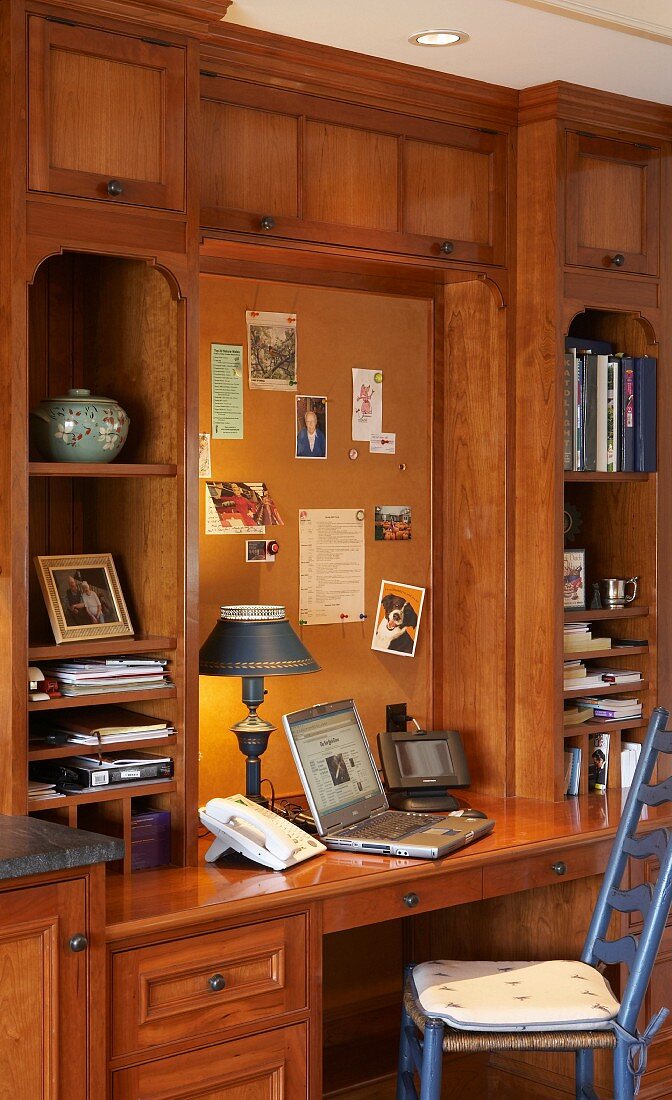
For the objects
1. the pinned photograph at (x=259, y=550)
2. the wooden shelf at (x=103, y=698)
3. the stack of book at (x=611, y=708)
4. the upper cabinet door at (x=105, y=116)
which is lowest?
the stack of book at (x=611, y=708)

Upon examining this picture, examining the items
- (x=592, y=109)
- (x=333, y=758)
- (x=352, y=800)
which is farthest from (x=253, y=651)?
(x=592, y=109)

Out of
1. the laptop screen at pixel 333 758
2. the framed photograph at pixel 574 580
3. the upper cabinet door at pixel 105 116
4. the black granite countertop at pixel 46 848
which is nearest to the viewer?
the black granite countertop at pixel 46 848

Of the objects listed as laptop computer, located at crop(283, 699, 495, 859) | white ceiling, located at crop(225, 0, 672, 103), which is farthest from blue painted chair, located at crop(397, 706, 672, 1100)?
white ceiling, located at crop(225, 0, 672, 103)

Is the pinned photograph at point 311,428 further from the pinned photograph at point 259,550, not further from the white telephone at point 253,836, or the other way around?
the white telephone at point 253,836

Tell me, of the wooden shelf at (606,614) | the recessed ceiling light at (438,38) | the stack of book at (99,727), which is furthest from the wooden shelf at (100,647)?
the recessed ceiling light at (438,38)

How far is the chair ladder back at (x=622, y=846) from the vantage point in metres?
2.72

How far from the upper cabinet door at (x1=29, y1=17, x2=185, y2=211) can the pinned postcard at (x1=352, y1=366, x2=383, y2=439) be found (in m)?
0.88

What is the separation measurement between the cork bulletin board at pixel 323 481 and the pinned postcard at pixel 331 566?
23mm

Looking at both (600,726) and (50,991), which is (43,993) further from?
(600,726)

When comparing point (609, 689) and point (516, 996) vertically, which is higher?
point (609, 689)

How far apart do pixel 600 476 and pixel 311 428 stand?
0.80 m

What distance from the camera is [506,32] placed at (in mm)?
2809

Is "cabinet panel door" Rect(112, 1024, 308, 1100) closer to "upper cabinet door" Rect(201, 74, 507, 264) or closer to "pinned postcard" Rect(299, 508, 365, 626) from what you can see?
"pinned postcard" Rect(299, 508, 365, 626)

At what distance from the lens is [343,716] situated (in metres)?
3.00
